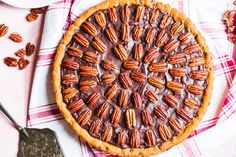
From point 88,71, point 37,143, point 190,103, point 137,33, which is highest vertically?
point 137,33

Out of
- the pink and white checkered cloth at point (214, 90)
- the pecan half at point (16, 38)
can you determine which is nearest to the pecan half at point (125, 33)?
the pink and white checkered cloth at point (214, 90)

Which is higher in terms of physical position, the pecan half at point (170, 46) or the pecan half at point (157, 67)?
the pecan half at point (170, 46)

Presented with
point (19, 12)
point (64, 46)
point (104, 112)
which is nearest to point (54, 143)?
point (104, 112)

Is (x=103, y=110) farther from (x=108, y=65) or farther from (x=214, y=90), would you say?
(x=214, y=90)

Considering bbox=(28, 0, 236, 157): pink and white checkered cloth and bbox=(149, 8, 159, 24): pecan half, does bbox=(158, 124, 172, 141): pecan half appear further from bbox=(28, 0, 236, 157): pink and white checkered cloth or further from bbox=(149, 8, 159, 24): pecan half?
bbox=(149, 8, 159, 24): pecan half

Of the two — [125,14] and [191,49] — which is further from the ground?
[125,14]

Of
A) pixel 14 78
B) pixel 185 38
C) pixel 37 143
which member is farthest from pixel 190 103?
pixel 14 78

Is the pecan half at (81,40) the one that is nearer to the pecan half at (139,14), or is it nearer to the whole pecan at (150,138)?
the pecan half at (139,14)
